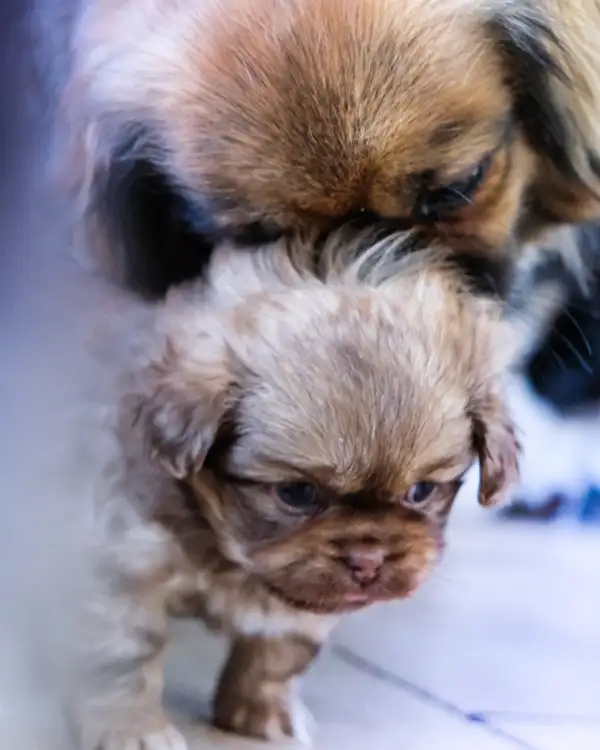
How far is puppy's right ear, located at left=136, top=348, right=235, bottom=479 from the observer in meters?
0.74

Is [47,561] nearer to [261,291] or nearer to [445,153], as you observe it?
[261,291]

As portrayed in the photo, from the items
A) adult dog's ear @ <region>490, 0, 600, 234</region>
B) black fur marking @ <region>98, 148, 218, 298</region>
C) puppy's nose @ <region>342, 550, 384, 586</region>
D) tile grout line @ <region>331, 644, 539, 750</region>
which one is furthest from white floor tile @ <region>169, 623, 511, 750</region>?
adult dog's ear @ <region>490, 0, 600, 234</region>

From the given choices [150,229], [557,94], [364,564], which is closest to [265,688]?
[364,564]

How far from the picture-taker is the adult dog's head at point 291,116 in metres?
0.74

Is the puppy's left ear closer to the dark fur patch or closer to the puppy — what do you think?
the puppy

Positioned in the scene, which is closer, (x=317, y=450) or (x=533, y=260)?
(x=317, y=450)

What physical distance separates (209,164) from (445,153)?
163mm

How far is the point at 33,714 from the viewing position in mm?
817

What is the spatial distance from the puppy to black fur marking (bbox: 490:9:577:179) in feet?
0.41

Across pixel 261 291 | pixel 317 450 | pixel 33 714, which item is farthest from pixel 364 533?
pixel 33 714

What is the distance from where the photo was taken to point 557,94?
0.81 metres

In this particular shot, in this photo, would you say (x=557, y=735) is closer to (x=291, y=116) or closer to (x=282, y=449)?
(x=282, y=449)

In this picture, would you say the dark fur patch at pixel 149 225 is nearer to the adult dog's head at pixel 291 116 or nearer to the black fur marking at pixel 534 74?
the adult dog's head at pixel 291 116

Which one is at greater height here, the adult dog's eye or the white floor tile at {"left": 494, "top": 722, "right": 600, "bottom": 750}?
A: the adult dog's eye
